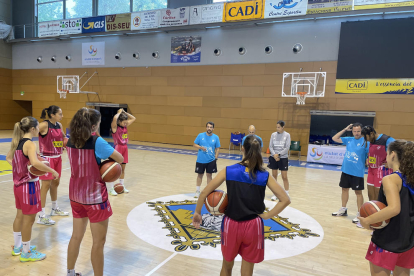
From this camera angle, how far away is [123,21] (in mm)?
14789

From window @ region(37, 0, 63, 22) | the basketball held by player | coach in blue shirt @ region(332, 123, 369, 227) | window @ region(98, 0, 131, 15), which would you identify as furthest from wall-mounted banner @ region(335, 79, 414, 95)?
window @ region(37, 0, 63, 22)

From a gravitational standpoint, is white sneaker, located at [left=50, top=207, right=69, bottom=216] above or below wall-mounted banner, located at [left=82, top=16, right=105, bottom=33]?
below

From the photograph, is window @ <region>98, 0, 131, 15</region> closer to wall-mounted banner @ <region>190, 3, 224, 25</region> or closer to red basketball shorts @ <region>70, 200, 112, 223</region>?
wall-mounted banner @ <region>190, 3, 224, 25</region>

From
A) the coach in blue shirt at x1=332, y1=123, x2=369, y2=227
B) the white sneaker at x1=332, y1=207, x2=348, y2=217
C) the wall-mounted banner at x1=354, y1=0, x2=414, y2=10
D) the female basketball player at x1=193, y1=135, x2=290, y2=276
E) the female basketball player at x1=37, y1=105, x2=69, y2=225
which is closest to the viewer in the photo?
the female basketball player at x1=193, y1=135, x2=290, y2=276

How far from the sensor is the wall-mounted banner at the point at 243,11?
12.2 meters

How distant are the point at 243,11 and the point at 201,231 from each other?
11.2 metres

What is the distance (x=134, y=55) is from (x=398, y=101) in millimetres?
13090

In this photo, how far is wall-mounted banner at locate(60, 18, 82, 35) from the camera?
15844mm

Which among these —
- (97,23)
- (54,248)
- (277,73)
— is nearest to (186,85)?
(277,73)

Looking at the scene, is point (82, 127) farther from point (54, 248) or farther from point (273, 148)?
point (273, 148)

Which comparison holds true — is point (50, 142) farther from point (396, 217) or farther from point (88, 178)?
point (396, 217)

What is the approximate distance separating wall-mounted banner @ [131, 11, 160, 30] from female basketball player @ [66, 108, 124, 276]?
43.3 feet

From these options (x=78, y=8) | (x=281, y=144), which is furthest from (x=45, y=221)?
(x=78, y=8)

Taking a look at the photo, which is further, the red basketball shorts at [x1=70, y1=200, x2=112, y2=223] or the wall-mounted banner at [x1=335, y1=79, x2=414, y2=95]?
the wall-mounted banner at [x1=335, y1=79, x2=414, y2=95]
